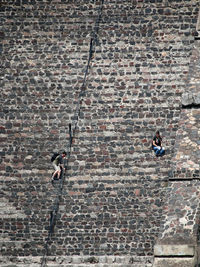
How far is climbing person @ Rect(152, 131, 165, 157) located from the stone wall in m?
0.13

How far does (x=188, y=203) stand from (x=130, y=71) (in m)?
3.56

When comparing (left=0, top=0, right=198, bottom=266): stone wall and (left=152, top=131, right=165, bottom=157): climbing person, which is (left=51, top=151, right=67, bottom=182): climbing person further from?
(left=152, top=131, right=165, bottom=157): climbing person

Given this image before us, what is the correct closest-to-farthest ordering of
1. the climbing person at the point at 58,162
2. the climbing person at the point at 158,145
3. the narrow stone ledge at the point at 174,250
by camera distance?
the narrow stone ledge at the point at 174,250 < the climbing person at the point at 158,145 < the climbing person at the point at 58,162

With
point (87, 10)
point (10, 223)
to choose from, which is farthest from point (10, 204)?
point (87, 10)

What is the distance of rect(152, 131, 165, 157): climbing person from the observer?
18.9m

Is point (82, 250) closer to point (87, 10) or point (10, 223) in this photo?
point (10, 223)

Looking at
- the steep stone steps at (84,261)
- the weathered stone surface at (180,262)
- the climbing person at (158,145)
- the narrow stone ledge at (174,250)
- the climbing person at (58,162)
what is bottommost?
the steep stone steps at (84,261)

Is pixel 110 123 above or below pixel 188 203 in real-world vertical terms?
above

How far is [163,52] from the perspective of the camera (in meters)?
19.1

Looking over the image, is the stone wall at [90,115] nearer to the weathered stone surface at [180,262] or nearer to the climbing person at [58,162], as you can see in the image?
the climbing person at [58,162]

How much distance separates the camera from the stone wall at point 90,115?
18.9 meters

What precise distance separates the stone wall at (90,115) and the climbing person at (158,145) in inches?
5.3

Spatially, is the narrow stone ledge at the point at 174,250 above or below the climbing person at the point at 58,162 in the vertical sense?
below

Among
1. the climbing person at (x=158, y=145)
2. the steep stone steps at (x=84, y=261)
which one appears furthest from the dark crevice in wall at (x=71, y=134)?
the climbing person at (x=158, y=145)
